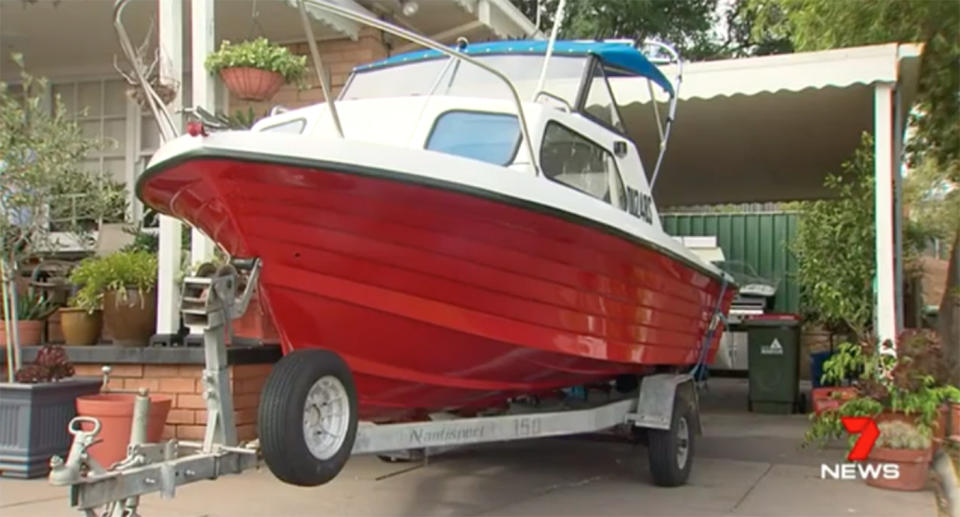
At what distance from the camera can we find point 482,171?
3996 mm

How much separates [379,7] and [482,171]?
5.72 metres

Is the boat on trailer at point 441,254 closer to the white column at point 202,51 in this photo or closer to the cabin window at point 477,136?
the cabin window at point 477,136

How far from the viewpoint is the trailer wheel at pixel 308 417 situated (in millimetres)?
3398

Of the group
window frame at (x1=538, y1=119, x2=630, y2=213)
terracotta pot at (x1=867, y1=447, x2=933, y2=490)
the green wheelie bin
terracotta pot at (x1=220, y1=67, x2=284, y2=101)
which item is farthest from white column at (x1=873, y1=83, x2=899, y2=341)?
terracotta pot at (x1=220, y1=67, x2=284, y2=101)

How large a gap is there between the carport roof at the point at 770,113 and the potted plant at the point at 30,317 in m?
5.23

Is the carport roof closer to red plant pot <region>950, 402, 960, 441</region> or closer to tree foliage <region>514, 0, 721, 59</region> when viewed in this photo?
red plant pot <region>950, 402, 960, 441</region>

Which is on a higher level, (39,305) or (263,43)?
(263,43)

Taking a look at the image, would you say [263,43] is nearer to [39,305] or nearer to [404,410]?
[39,305]

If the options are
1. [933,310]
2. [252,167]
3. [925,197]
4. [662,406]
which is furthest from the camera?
[925,197]

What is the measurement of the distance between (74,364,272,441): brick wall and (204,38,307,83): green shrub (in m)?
2.32

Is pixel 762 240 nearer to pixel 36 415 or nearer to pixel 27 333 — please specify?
pixel 27 333

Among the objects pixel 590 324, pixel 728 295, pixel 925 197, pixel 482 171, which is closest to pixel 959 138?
pixel 728 295

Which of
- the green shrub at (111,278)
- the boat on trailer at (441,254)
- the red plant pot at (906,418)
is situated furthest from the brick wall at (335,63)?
the red plant pot at (906,418)

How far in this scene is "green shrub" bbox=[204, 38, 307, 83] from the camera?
670 cm
